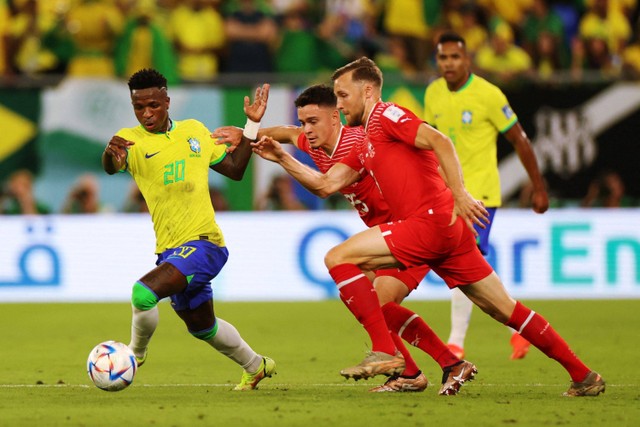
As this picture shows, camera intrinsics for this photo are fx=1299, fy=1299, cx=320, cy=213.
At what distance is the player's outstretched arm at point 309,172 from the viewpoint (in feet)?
26.5

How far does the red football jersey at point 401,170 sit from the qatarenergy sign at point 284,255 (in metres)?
7.57

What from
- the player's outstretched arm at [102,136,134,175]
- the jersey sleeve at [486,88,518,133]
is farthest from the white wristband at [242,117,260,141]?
the jersey sleeve at [486,88,518,133]

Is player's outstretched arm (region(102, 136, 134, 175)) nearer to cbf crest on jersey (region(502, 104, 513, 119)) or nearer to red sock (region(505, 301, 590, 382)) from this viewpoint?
red sock (region(505, 301, 590, 382))

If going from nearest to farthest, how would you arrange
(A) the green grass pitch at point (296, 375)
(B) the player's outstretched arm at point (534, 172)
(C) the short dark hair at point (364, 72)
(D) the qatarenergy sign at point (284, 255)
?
1. (A) the green grass pitch at point (296, 375)
2. (C) the short dark hair at point (364, 72)
3. (B) the player's outstretched arm at point (534, 172)
4. (D) the qatarenergy sign at point (284, 255)

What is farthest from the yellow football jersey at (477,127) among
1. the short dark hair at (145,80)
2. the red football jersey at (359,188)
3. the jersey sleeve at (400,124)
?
the short dark hair at (145,80)

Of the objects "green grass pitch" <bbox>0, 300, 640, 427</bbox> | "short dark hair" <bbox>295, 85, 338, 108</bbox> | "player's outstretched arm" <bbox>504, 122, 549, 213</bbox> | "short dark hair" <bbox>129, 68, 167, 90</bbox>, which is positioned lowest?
"green grass pitch" <bbox>0, 300, 640, 427</bbox>

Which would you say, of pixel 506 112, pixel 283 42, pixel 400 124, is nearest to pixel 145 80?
pixel 400 124

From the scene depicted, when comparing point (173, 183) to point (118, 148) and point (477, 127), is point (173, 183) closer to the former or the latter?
point (118, 148)

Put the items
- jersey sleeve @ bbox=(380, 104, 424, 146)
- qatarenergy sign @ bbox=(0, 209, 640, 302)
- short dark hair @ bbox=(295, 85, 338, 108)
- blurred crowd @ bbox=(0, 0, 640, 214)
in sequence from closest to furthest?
jersey sleeve @ bbox=(380, 104, 424, 146)
short dark hair @ bbox=(295, 85, 338, 108)
qatarenergy sign @ bbox=(0, 209, 640, 302)
blurred crowd @ bbox=(0, 0, 640, 214)

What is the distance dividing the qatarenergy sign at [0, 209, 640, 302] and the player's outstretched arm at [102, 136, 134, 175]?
7.34 metres

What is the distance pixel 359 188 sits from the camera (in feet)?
28.0

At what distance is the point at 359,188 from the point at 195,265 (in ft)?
3.98

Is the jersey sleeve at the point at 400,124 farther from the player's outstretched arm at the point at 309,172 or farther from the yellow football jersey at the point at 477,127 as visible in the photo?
the yellow football jersey at the point at 477,127

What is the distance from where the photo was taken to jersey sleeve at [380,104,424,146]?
25.5ft
